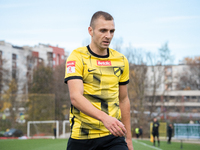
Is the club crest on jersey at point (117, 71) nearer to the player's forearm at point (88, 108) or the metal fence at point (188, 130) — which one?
the player's forearm at point (88, 108)

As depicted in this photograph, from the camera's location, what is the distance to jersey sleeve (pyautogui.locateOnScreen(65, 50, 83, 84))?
340cm

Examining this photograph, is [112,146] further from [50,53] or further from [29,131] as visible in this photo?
[50,53]

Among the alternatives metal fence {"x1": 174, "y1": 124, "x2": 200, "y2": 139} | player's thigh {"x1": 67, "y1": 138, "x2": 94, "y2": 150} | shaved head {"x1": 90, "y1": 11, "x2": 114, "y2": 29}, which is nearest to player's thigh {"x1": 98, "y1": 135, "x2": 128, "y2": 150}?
player's thigh {"x1": 67, "y1": 138, "x2": 94, "y2": 150}

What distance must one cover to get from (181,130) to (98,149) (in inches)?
1330

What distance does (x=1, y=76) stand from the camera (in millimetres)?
68188

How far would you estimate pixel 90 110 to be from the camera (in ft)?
10.2

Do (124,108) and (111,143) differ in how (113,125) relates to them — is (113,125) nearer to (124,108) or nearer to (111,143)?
(111,143)

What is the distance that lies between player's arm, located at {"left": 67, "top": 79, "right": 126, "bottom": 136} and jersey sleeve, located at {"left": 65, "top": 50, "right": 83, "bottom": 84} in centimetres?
6

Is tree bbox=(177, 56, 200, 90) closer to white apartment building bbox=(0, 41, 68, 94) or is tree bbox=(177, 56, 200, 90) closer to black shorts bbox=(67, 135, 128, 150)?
white apartment building bbox=(0, 41, 68, 94)

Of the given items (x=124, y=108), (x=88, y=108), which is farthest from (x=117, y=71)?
(x=88, y=108)

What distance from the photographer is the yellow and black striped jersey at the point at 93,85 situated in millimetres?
3473

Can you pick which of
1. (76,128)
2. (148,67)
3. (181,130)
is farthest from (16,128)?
(76,128)

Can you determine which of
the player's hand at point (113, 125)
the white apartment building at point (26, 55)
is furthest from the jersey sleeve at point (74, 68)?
the white apartment building at point (26, 55)

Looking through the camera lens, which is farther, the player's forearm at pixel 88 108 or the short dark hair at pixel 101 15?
the short dark hair at pixel 101 15
